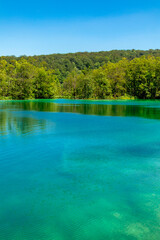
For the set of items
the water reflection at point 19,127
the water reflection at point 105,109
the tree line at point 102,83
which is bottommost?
the water reflection at point 105,109

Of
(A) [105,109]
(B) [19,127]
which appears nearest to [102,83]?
(A) [105,109]

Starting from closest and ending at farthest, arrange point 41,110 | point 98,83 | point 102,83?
point 41,110 < point 102,83 < point 98,83

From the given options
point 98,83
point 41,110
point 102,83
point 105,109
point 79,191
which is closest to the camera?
point 79,191

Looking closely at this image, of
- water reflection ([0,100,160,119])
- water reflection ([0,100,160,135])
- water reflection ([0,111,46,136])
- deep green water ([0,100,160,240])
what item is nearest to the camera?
deep green water ([0,100,160,240])

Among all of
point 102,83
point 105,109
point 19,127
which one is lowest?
point 105,109

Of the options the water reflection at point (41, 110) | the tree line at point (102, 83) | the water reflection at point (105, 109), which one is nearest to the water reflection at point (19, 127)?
the water reflection at point (41, 110)

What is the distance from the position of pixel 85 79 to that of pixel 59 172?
228 feet

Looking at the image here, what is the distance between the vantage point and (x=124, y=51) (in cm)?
15062

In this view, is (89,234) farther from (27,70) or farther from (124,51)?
(124,51)

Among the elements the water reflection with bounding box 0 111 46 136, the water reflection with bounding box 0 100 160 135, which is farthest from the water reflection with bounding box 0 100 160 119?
the water reflection with bounding box 0 111 46 136

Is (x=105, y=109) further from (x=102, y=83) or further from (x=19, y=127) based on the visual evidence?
(x=102, y=83)

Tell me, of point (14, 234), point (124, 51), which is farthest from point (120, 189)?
point (124, 51)

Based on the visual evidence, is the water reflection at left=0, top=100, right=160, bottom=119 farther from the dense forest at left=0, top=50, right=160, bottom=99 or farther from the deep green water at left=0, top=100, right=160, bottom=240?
the dense forest at left=0, top=50, right=160, bottom=99

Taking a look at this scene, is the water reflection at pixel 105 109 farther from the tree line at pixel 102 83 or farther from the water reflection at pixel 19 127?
the tree line at pixel 102 83
